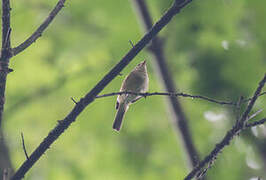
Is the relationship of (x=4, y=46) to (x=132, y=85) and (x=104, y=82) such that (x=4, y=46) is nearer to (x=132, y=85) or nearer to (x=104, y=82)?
(x=104, y=82)

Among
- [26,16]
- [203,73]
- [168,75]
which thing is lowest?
[203,73]

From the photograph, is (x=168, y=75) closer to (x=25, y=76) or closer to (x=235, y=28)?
(x=235, y=28)

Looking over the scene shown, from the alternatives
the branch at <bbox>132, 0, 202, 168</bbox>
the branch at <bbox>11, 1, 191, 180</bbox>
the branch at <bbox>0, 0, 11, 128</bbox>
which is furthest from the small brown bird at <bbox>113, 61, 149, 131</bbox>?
the branch at <bbox>0, 0, 11, 128</bbox>

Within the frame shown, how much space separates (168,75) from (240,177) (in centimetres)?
213

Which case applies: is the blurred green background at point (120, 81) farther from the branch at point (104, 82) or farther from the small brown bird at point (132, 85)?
the branch at point (104, 82)

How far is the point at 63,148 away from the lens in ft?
19.6

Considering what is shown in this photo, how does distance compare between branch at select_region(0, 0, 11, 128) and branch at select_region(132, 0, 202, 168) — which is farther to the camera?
branch at select_region(132, 0, 202, 168)

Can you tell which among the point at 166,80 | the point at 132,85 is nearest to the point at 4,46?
the point at 132,85

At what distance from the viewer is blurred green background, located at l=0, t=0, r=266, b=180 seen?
5.36 metres

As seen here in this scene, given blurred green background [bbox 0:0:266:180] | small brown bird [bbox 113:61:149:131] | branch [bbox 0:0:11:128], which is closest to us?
branch [bbox 0:0:11:128]

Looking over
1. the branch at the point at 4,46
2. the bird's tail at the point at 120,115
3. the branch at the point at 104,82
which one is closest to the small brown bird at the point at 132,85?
the bird's tail at the point at 120,115

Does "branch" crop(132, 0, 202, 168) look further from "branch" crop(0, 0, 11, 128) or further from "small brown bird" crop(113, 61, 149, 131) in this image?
"branch" crop(0, 0, 11, 128)

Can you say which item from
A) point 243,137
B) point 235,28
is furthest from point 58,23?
point 243,137

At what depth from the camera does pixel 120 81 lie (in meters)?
5.46
